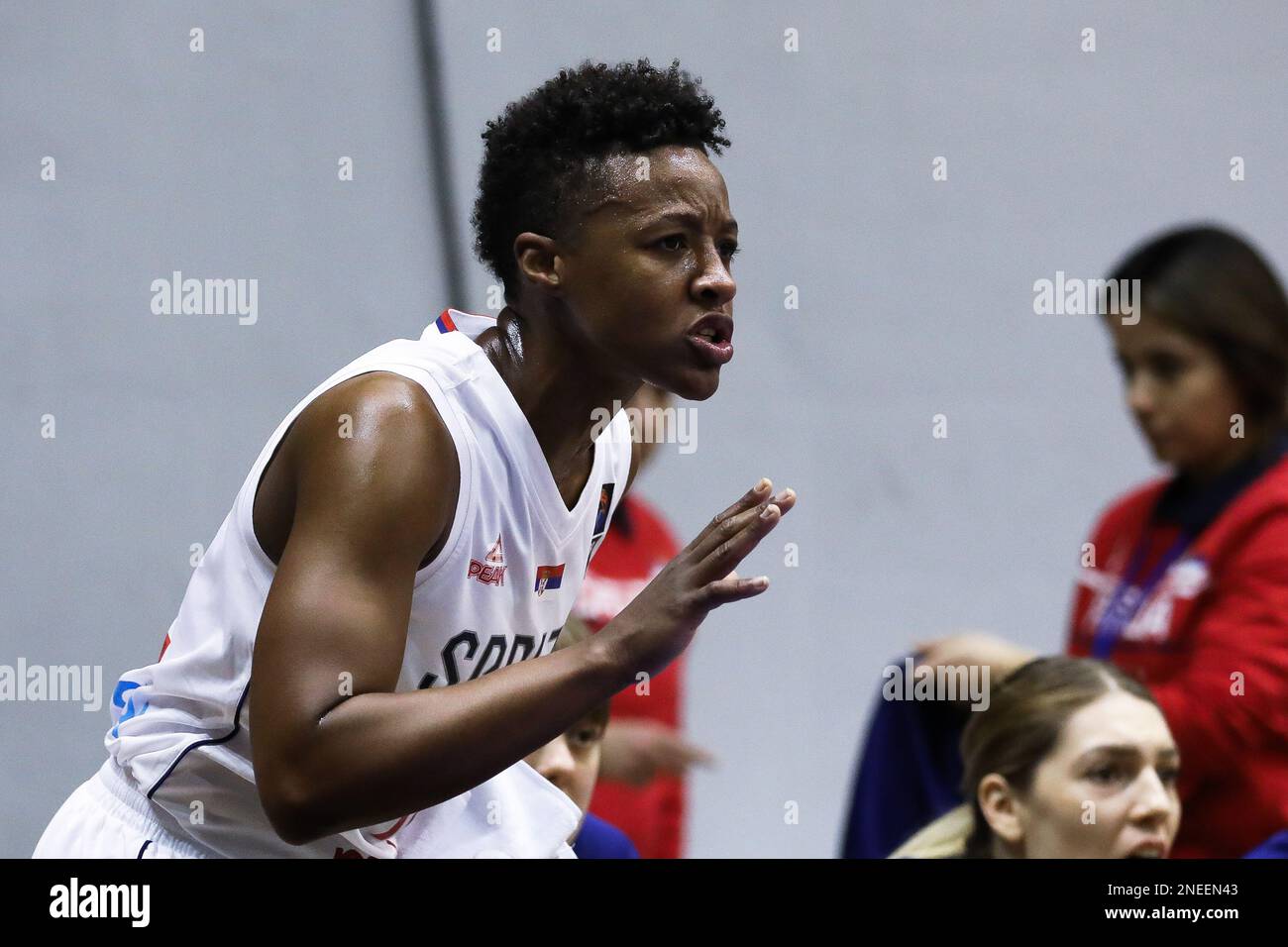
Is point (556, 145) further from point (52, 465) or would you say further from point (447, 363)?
point (52, 465)

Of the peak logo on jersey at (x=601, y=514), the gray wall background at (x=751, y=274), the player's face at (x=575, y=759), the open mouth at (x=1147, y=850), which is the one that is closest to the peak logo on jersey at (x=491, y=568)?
the peak logo on jersey at (x=601, y=514)

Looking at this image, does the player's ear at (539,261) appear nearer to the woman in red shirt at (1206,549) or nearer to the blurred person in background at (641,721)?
the blurred person in background at (641,721)

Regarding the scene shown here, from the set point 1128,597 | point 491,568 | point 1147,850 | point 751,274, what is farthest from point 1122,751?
point 751,274

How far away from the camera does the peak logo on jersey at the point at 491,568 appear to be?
6.32ft

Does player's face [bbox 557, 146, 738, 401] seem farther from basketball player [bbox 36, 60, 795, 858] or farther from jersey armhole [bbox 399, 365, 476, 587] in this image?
jersey armhole [bbox 399, 365, 476, 587]

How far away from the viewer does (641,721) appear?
11.8 ft

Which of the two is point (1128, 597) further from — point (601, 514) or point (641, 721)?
point (601, 514)

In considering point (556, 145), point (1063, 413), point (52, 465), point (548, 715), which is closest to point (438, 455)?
point (548, 715)

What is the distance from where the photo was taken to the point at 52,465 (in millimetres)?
4230

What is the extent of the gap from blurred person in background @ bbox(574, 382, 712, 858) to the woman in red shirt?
2.15 feet

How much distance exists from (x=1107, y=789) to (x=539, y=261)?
153 centimetres
